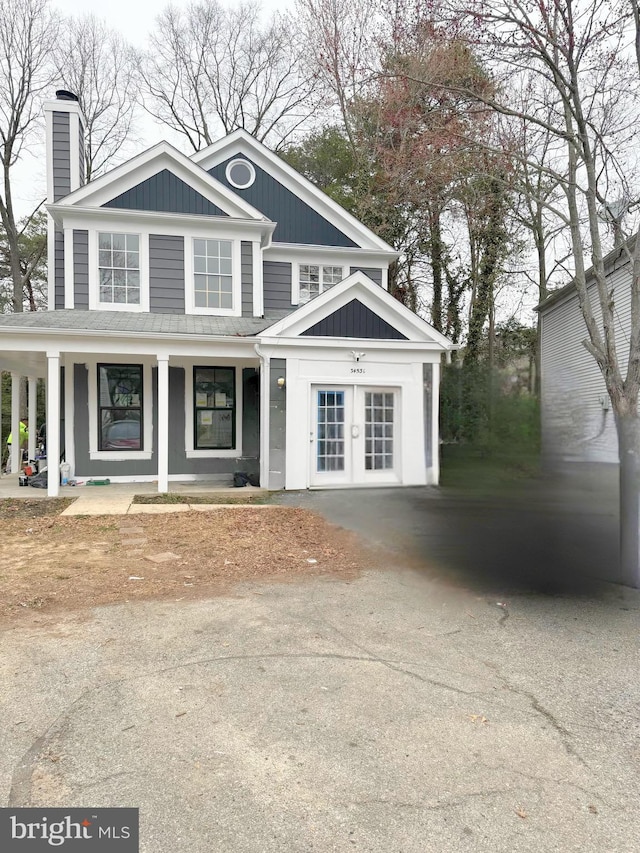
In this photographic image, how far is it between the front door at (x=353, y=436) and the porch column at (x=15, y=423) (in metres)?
7.88

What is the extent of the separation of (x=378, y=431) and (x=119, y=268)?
21.1 ft

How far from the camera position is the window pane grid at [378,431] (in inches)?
447

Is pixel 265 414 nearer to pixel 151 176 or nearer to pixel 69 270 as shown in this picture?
pixel 69 270

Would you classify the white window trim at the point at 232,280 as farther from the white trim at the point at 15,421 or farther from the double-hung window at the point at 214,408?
the white trim at the point at 15,421

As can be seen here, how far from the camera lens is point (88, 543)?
23.0 feet

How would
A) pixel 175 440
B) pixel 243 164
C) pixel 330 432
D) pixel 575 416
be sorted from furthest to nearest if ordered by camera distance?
pixel 243 164 → pixel 175 440 → pixel 330 432 → pixel 575 416

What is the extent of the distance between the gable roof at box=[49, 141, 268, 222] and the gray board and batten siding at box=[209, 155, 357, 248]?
174 centimetres

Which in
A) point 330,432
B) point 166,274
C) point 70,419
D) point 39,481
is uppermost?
point 166,274

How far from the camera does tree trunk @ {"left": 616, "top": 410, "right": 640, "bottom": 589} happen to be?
16.5ft

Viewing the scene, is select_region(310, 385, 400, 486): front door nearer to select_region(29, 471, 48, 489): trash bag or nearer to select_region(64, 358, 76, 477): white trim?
select_region(64, 358, 76, 477): white trim

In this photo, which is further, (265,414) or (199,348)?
(265,414)

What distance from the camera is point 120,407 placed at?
39.8 feet

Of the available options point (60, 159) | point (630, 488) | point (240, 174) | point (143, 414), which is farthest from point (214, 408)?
point (630, 488)

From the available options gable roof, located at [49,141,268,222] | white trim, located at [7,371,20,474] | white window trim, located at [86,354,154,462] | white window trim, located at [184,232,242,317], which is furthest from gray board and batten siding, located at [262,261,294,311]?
white trim, located at [7,371,20,474]
